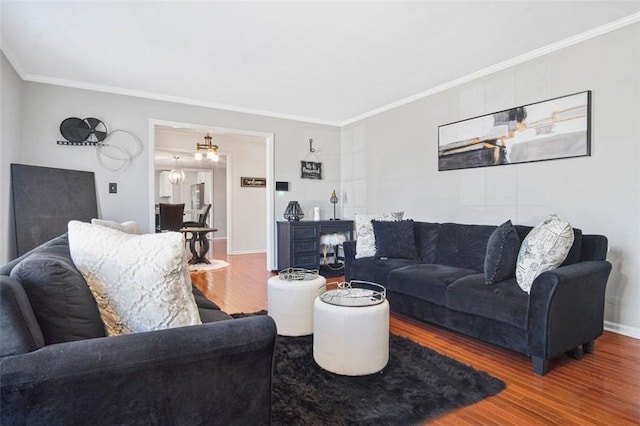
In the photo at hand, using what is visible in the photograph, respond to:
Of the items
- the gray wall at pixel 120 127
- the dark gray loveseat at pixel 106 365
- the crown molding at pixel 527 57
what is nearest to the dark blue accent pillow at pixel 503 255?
the crown molding at pixel 527 57

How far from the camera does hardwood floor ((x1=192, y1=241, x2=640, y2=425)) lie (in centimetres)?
168

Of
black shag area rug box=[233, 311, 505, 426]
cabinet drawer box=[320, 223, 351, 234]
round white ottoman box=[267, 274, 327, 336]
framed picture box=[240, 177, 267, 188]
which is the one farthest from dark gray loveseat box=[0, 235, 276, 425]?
framed picture box=[240, 177, 267, 188]

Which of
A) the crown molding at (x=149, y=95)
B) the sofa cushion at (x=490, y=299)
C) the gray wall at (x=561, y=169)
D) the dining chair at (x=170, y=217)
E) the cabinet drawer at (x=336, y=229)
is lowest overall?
the sofa cushion at (x=490, y=299)

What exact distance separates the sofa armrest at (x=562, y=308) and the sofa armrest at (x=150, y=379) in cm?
176

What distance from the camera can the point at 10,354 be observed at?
34.8 inches

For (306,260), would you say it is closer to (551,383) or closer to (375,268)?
(375,268)

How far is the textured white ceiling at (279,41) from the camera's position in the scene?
249 cm

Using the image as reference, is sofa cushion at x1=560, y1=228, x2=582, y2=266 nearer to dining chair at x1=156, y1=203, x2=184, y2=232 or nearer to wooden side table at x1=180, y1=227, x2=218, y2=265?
wooden side table at x1=180, y1=227, x2=218, y2=265

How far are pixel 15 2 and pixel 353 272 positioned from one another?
142 inches

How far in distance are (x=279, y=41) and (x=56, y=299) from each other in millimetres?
2652

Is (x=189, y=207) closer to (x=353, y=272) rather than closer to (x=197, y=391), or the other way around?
(x=353, y=272)

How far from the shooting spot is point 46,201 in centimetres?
368

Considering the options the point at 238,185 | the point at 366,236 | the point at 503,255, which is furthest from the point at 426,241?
the point at 238,185

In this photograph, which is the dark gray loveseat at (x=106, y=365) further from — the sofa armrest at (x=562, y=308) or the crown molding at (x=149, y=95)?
the crown molding at (x=149, y=95)
